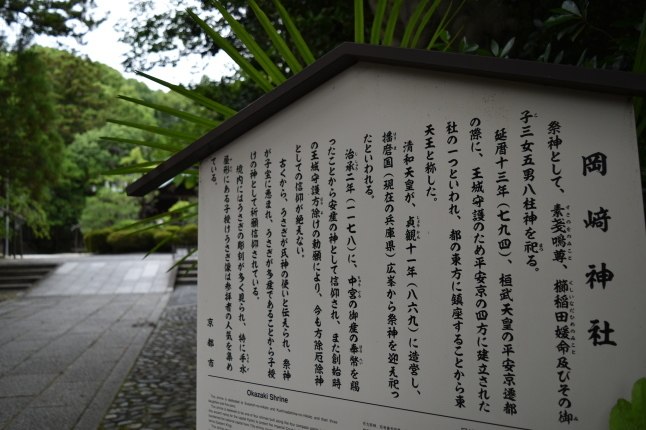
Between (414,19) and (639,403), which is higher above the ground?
(414,19)

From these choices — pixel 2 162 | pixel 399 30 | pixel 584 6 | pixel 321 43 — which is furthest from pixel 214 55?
pixel 2 162

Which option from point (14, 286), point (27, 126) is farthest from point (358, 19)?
point (27, 126)

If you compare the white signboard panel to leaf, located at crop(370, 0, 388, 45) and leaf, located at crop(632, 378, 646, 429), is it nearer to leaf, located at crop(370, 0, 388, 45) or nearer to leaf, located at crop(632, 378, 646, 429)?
leaf, located at crop(632, 378, 646, 429)

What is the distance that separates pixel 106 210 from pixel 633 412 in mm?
25983

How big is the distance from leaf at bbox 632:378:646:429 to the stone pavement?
12.1ft

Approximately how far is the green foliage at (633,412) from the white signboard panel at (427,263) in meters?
0.06

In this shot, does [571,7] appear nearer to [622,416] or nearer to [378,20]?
[378,20]

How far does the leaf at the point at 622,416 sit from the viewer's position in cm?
141

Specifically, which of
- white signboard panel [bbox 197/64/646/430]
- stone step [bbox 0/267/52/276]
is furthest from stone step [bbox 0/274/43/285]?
white signboard panel [bbox 197/64/646/430]

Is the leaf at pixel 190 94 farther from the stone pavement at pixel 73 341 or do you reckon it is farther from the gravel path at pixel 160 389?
the stone pavement at pixel 73 341

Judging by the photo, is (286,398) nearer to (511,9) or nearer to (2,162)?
(511,9)

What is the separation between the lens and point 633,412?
1401 mm

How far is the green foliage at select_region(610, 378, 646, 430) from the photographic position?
4.57 ft

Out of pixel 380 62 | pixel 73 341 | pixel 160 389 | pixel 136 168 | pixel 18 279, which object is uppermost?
pixel 380 62
